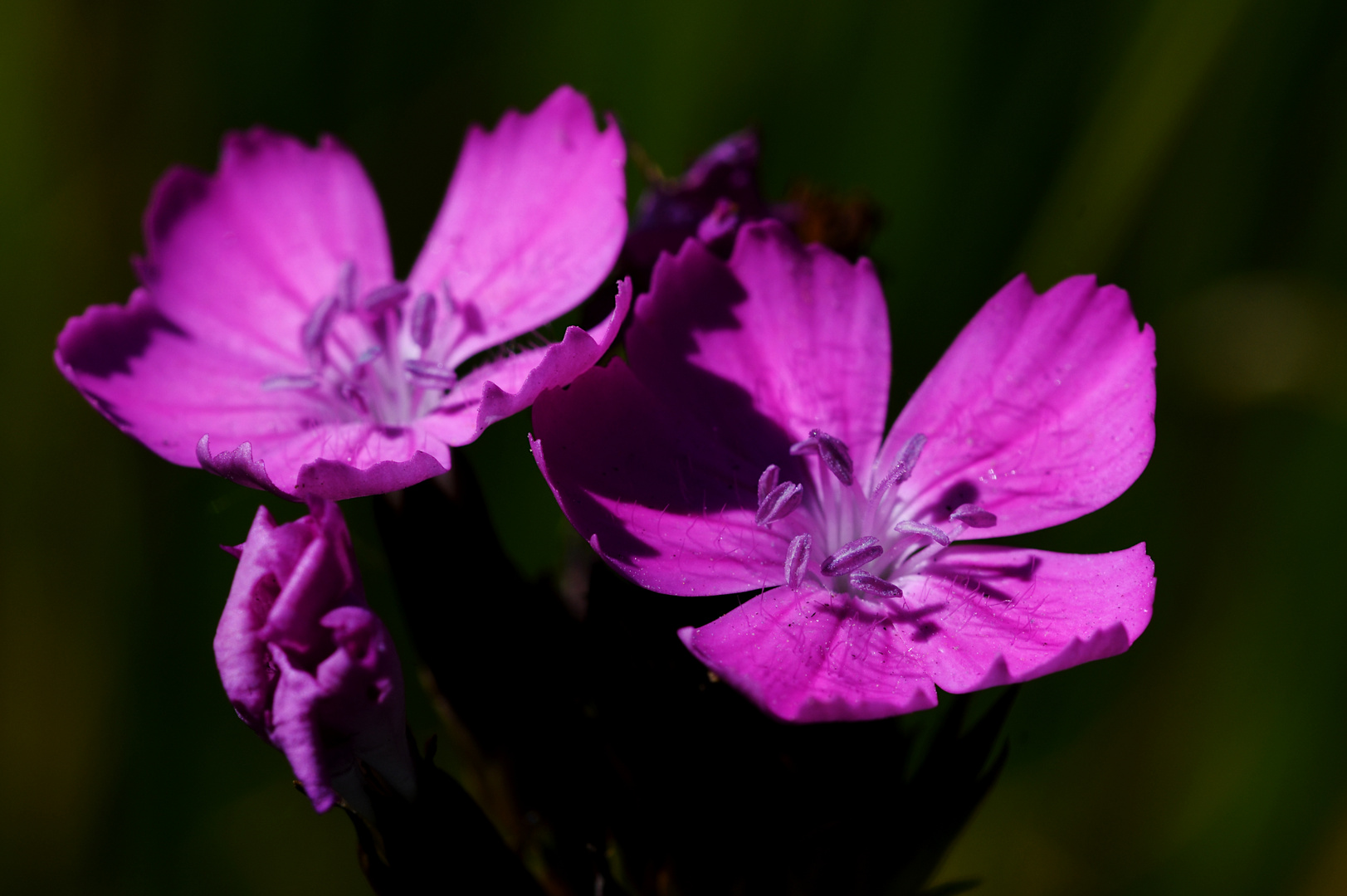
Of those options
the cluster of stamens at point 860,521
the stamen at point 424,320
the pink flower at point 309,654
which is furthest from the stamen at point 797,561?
the stamen at point 424,320

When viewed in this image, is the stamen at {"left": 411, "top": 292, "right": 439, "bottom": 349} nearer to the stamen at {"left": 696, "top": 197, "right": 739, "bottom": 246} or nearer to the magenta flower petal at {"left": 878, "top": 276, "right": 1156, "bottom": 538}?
the stamen at {"left": 696, "top": 197, "right": 739, "bottom": 246}

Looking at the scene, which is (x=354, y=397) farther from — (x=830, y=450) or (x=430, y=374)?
(x=830, y=450)

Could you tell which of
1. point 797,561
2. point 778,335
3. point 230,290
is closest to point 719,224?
point 778,335

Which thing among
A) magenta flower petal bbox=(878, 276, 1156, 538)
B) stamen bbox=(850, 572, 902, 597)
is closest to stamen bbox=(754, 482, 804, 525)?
stamen bbox=(850, 572, 902, 597)

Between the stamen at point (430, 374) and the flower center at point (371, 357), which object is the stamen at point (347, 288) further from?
the stamen at point (430, 374)

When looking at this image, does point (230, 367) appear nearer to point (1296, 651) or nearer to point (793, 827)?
point (793, 827)

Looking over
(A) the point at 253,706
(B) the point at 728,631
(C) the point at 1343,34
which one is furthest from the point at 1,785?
(C) the point at 1343,34
